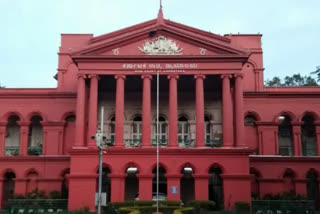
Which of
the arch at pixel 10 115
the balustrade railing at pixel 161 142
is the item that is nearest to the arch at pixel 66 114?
the arch at pixel 10 115

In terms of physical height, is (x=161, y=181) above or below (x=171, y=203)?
above

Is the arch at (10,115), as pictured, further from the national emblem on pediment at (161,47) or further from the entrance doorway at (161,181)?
the entrance doorway at (161,181)

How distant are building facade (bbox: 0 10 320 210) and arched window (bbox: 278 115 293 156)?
10 cm

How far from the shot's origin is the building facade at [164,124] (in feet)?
114

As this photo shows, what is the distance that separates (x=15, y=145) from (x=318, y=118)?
2956 cm

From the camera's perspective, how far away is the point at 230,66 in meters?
36.7

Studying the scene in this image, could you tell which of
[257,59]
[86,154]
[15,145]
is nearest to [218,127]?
[257,59]

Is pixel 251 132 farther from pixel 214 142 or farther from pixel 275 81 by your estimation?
pixel 275 81

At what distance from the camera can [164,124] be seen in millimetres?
41031

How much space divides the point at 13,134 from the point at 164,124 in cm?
1522

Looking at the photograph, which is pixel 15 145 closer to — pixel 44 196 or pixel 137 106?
pixel 44 196

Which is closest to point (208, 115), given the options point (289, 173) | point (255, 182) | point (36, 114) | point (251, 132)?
point (251, 132)

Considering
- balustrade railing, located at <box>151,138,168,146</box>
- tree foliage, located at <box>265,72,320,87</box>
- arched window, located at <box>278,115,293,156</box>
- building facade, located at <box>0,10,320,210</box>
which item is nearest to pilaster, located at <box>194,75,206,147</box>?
building facade, located at <box>0,10,320,210</box>

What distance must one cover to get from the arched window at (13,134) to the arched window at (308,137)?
2799 cm
